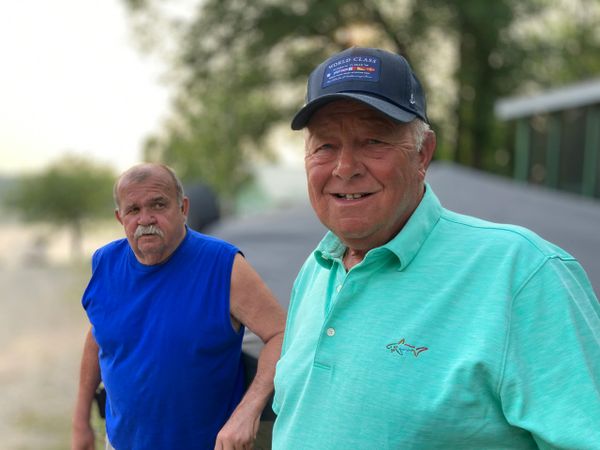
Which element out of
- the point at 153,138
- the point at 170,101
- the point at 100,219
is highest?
the point at 170,101

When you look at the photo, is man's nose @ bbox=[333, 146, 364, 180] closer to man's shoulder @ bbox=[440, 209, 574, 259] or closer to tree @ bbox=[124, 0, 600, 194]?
man's shoulder @ bbox=[440, 209, 574, 259]

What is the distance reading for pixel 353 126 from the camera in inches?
61.2

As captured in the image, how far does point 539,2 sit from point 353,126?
18571mm

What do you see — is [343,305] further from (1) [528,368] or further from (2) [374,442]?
(1) [528,368]

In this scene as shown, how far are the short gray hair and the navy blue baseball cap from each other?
74 centimetres

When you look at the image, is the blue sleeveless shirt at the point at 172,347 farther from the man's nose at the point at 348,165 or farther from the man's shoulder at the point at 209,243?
the man's nose at the point at 348,165

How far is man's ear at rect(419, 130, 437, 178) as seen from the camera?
163cm

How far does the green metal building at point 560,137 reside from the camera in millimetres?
12734

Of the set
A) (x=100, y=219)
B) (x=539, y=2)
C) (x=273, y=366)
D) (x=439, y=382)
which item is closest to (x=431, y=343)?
(x=439, y=382)

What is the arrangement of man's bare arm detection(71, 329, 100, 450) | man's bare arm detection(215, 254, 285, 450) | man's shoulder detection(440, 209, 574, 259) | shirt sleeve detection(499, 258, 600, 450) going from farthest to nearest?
man's bare arm detection(71, 329, 100, 450) → man's bare arm detection(215, 254, 285, 450) → man's shoulder detection(440, 209, 574, 259) → shirt sleeve detection(499, 258, 600, 450)

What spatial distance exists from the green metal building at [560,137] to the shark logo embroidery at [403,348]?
471 inches

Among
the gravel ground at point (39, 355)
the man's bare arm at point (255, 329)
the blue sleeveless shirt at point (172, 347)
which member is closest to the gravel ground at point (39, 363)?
the gravel ground at point (39, 355)

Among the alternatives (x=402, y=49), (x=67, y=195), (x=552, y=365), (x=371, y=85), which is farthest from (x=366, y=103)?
(x=67, y=195)

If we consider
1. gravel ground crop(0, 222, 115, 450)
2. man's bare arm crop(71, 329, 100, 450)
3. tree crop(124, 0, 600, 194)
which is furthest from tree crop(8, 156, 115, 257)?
man's bare arm crop(71, 329, 100, 450)
